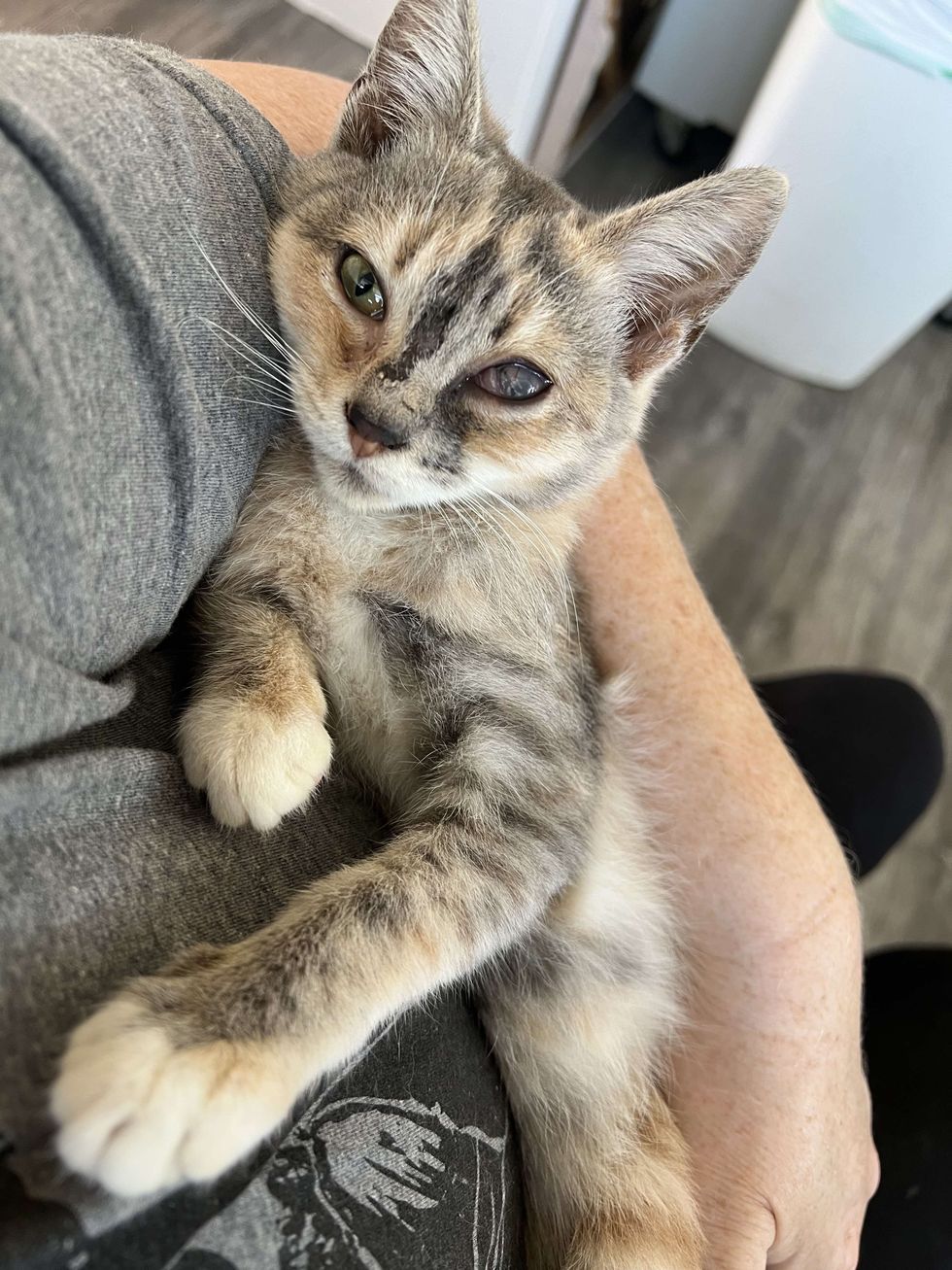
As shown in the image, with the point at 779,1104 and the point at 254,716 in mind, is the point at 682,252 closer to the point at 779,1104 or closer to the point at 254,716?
the point at 254,716

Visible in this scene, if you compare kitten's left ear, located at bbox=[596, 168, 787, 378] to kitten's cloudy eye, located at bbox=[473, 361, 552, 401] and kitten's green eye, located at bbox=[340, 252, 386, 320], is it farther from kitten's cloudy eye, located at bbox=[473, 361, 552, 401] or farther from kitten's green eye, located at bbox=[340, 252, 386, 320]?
kitten's green eye, located at bbox=[340, 252, 386, 320]

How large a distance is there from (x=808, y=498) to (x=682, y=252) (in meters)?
1.81

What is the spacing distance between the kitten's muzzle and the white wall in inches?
72.6

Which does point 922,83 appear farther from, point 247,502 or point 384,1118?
point 384,1118

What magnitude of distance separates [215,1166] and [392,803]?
421 mm

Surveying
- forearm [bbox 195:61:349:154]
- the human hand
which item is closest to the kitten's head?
forearm [bbox 195:61:349:154]

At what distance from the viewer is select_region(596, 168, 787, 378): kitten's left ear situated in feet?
2.96

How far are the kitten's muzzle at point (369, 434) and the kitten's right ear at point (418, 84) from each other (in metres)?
0.44

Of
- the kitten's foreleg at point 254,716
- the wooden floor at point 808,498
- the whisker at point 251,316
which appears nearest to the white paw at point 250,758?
the kitten's foreleg at point 254,716

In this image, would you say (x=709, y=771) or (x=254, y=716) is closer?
(x=254, y=716)

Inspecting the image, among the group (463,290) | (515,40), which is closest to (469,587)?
(463,290)

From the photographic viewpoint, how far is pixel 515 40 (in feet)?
7.70

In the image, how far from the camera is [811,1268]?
3.79ft

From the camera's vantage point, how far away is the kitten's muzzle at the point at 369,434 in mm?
830
